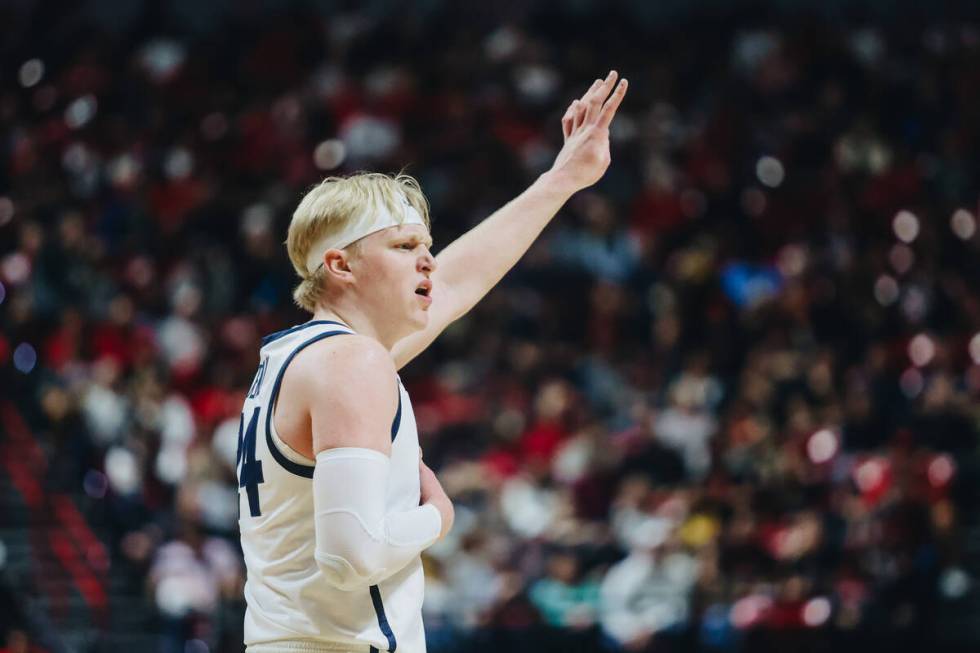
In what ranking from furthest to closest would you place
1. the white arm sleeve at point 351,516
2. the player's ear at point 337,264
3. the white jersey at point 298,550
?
the player's ear at point 337,264
the white jersey at point 298,550
the white arm sleeve at point 351,516

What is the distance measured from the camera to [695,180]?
16.2 meters

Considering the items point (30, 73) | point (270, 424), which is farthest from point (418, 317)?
point (30, 73)

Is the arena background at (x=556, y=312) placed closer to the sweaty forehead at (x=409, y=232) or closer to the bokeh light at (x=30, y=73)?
the bokeh light at (x=30, y=73)

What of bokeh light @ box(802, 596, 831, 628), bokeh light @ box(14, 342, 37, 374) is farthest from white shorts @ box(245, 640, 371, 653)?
bokeh light @ box(14, 342, 37, 374)

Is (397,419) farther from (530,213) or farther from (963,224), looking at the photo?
A: (963,224)

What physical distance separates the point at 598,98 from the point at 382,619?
181 cm

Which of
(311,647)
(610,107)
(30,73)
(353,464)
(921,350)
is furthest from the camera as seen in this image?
(30,73)

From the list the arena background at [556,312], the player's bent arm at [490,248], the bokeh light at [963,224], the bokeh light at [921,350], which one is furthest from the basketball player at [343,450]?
the bokeh light at [963,224]

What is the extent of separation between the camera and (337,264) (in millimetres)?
3545

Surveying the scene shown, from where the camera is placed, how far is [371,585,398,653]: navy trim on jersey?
3.36 metres

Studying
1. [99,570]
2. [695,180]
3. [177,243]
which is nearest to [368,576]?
[99,570]

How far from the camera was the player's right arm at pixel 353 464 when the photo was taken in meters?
3.19

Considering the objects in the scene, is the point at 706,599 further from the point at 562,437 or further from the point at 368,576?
the point at 368,576

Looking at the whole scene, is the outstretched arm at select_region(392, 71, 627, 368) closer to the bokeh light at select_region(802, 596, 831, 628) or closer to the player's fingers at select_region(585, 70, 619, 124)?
the player's fingers at select_region(585, 70, 619, 124)
